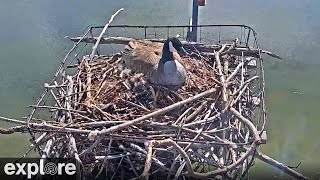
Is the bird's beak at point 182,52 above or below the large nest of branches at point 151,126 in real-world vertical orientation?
above

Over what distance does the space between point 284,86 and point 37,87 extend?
2.79 m

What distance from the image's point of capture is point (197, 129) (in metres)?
3.37

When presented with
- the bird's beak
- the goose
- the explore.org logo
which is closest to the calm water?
the bird's beak

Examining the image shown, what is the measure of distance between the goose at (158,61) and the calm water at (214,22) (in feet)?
6.09

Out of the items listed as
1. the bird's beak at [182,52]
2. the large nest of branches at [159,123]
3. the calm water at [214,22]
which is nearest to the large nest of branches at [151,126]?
the large nest of branches at [159,123]

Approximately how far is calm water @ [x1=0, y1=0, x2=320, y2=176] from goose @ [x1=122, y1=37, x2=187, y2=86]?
6.09 feet

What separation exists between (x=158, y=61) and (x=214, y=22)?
3199mm

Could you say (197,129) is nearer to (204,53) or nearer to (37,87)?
(204,53)

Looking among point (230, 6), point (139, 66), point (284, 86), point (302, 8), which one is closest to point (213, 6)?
point (230, 6)

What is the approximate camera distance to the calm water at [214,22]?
5.94 m

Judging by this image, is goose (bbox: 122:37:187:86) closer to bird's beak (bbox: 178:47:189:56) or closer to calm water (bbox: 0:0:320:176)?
bird's beak (bbox: 178:47:189:56)

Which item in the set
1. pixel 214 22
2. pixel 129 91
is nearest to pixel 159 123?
pixel 129 91

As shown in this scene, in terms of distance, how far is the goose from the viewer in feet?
12.6

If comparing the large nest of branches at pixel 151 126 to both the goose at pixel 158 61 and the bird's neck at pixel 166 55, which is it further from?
the bird's neck at pixel 166 55
